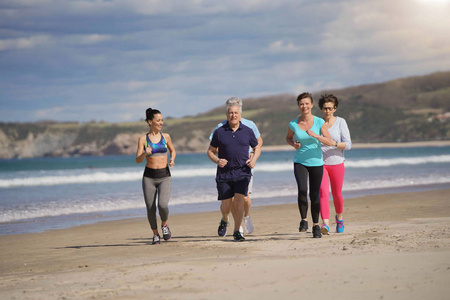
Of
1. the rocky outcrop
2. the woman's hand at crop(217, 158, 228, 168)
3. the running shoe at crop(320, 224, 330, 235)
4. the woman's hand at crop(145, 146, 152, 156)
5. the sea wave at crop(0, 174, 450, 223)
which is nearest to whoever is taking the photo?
the woman's hand at crop(217, 158, 228, 168)

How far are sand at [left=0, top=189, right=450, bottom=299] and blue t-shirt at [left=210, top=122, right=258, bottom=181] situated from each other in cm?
91

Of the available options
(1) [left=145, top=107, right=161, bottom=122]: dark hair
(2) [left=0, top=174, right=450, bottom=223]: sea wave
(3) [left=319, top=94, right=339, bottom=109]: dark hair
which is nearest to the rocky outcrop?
(2) [left=0, top=174, right=450, bottom=223]: sea wave

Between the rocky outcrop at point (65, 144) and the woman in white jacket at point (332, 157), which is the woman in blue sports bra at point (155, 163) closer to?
the woman in white jacket at point (332, 157)

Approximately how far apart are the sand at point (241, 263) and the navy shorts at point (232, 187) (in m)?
0.65

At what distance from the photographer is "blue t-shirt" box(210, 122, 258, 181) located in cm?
698

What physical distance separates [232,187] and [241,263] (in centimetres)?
196

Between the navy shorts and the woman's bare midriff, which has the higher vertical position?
the woman's bare midriff

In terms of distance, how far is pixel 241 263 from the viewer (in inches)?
210

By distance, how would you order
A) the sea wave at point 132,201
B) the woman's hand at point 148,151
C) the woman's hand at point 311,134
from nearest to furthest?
the woman's hand at point 311,134
the woman's hand at point 148,151
the sea wave at point 132,201

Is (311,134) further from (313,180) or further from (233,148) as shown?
(233,148)

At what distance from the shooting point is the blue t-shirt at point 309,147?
7.23 meters

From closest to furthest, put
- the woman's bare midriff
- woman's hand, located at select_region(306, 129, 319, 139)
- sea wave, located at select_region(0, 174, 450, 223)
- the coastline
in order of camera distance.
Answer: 1. woman's hand, located at select_region(306, 129, 319, 139)
2. the woman's bare midriff
3. sea wave, located at select_region(0, 174, 450, 223)
4. the coastline

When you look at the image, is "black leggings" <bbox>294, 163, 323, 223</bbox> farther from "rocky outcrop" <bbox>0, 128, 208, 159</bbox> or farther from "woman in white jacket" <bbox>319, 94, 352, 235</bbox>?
"rocky outcrop" <bbox>0, 128, 208, 159</bbox>

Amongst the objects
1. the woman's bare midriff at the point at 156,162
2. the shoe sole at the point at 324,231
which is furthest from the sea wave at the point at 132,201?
the shoe sole at the point at 324,231
